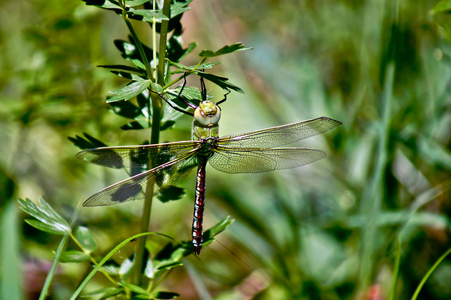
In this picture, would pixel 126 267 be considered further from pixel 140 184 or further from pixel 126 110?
pixel 126 110

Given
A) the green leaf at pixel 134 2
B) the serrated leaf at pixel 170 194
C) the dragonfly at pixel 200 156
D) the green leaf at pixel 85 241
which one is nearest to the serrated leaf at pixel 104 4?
the green leaf at pixel 134 2

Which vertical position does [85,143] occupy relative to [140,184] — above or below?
above

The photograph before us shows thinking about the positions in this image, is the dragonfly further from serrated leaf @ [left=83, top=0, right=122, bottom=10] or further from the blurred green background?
the blurred green background

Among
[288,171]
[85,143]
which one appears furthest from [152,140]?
[288,171]

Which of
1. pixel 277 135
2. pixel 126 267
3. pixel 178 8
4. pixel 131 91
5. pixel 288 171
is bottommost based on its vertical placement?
pixel 288 171

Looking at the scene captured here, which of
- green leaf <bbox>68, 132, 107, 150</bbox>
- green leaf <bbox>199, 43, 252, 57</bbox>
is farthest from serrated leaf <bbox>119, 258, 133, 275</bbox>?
green leaf <bbox>199, 43, 252, 57</bbox>

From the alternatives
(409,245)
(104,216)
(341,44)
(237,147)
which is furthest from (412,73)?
(104,216)

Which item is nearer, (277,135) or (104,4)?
(104,4)

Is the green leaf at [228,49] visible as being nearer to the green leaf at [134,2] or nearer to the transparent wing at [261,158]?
the green leaf at [134,2]
